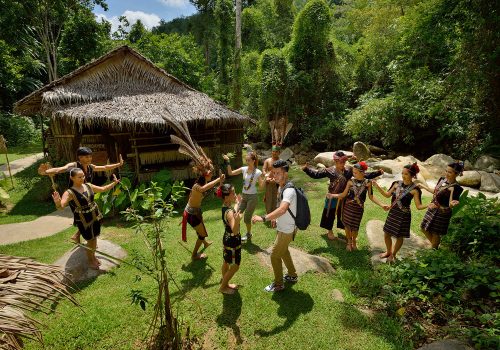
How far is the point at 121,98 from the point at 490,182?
43.6 ft

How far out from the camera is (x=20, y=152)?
59.8 ft

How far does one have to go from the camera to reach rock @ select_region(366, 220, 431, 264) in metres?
5.94

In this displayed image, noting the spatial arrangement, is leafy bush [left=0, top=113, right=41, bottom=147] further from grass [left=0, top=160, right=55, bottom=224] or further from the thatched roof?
the thatched roof

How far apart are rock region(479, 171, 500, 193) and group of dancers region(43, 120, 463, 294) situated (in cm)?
626

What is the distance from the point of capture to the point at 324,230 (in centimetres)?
709

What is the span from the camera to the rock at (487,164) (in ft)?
35.9

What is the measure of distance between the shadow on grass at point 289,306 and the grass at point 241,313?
14 mm

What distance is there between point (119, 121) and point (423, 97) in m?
11.8

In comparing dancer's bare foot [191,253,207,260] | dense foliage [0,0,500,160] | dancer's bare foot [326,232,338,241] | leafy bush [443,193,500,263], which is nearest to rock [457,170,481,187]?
dense foliage [0,0,500,160]

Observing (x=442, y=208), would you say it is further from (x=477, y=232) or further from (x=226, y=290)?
(x=226, y=290)

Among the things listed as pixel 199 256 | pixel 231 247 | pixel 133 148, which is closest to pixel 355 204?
pixel 231 247

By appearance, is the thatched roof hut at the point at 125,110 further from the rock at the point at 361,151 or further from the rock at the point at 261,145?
the rock at the point at 261,145

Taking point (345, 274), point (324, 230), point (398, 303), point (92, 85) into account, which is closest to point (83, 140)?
point (92, 85)

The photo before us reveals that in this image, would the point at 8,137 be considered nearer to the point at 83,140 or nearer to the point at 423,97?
the point at 83,140
